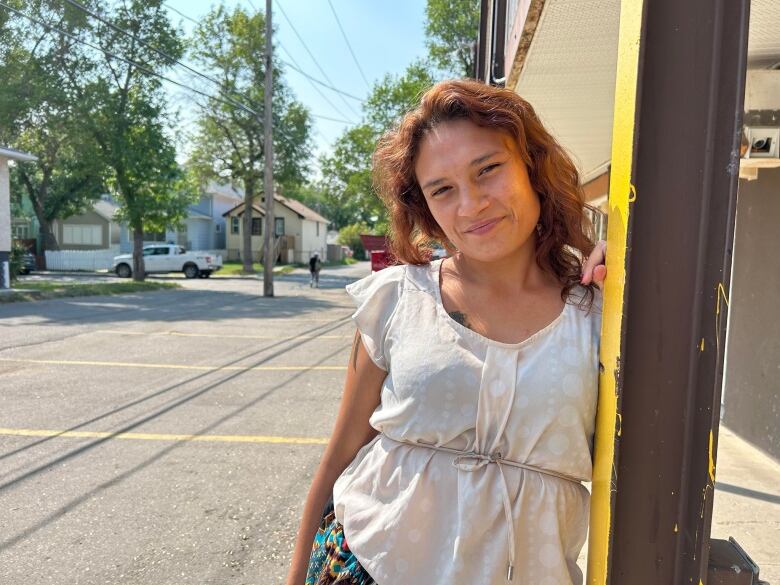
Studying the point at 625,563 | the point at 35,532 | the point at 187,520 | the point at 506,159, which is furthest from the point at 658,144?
the point at 35,532

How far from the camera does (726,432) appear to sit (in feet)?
17.1

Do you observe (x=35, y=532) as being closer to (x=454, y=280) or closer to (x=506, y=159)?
(x=454, y=280)

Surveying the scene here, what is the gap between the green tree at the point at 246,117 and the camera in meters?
35.1

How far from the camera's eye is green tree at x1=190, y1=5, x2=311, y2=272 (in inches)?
1383

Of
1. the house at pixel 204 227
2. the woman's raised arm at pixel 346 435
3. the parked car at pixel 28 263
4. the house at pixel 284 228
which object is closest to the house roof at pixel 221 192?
the house at pixel 204 227

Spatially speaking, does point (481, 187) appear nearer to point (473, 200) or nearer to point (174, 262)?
point (473, 200)

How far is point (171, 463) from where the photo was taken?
4613mm

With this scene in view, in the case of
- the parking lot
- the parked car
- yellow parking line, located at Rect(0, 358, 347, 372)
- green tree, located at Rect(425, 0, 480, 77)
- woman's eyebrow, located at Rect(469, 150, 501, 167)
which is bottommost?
the parking lot

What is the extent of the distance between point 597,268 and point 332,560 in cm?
90

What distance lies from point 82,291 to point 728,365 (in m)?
17.7

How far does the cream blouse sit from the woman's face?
179 millimetres

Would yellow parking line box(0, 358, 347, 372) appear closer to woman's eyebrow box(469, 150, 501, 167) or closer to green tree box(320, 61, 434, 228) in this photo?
woman's eyebrow box(469, 150, 501, 167)

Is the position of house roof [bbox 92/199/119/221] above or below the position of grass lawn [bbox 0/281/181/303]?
above

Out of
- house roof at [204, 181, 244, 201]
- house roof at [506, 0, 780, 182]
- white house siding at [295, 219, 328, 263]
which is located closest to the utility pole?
house roof at [506, 0, 780, 182]
